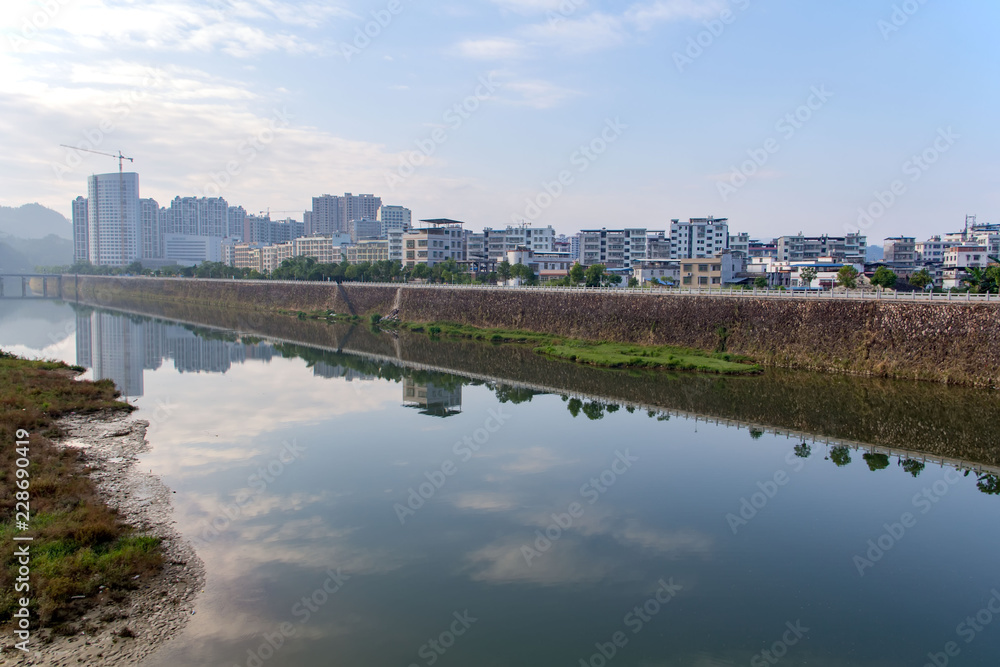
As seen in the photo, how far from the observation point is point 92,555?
10609 millimetres

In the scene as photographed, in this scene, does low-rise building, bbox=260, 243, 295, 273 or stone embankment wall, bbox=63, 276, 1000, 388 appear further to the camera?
low-rise building, bbox=260, 243, 295, 273

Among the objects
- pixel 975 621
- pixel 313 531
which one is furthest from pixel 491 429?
pixel 975 621

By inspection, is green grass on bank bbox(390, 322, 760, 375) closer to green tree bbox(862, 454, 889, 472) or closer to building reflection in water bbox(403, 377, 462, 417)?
building reflection in water bbox(403, 377, 462, 417)

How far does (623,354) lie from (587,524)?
2209 centimetres

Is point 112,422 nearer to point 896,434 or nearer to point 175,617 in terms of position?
point 175,617

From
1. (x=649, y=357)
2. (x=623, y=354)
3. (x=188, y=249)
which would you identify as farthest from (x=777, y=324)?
(x=188, y=249)

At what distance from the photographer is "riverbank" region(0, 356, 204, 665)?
8.90 meters

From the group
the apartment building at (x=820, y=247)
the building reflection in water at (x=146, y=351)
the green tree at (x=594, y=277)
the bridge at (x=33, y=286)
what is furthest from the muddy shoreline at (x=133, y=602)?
the bridge at (x=33, y=286)

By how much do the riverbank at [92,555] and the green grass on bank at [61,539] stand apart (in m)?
0.01

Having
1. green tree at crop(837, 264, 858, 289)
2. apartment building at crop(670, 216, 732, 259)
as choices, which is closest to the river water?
green tree at crop(837, 264, 858, 289)

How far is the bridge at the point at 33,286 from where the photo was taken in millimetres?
98287

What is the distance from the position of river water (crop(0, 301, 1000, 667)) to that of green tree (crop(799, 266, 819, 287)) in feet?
78.6

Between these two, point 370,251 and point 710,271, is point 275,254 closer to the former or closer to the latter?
point 370,251

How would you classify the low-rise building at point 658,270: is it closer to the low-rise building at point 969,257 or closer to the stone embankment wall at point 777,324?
the stone embankment wall at point 777,324
